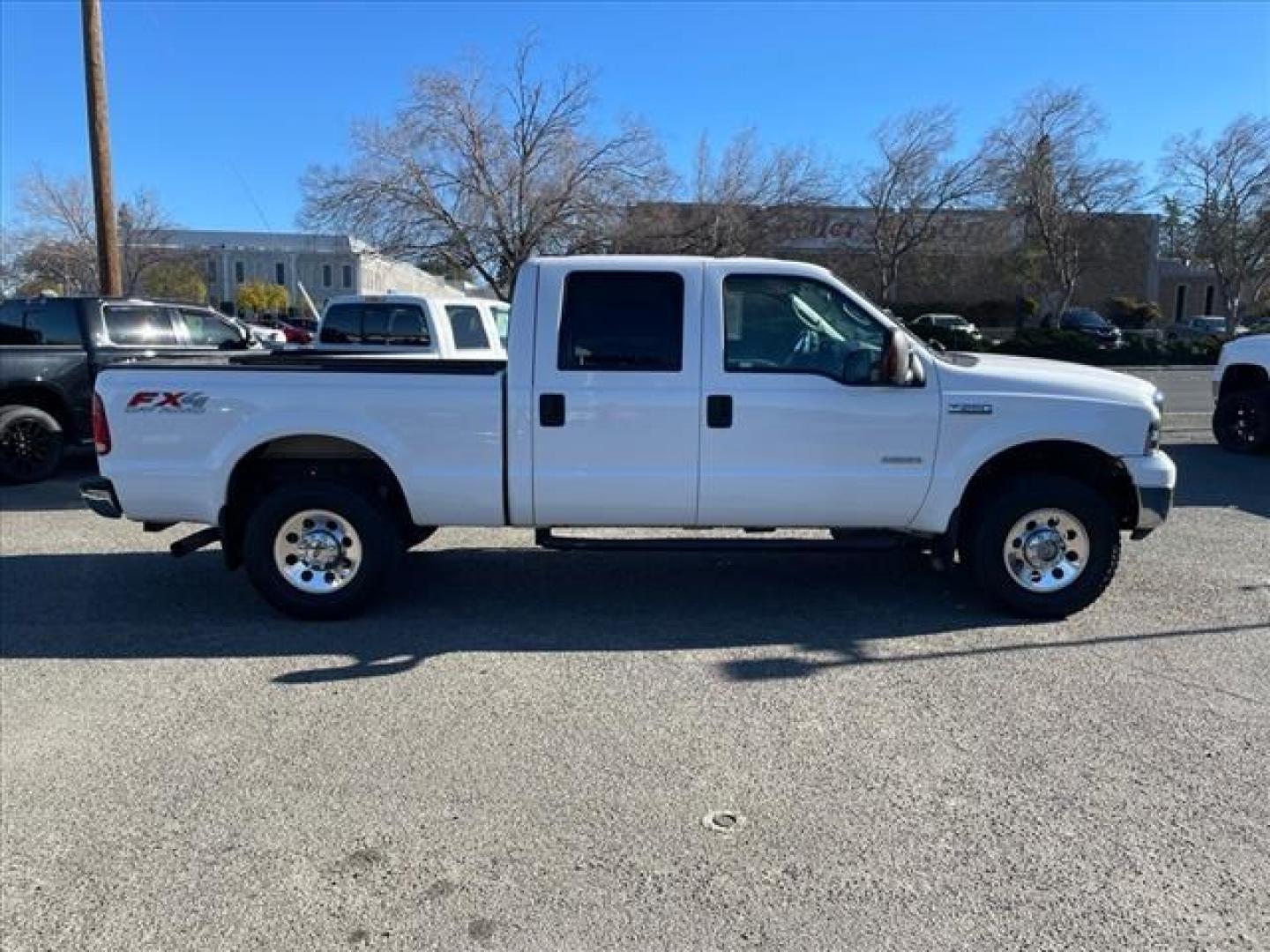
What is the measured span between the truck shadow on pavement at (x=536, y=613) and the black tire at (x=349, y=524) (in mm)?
133

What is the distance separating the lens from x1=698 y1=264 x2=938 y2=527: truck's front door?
511 cm

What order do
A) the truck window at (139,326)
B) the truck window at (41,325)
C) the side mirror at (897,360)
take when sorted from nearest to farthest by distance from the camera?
the side mirror at (897,360) < the truck window at (41,325) < the truck window at (139,326)

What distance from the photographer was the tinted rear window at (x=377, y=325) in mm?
10695

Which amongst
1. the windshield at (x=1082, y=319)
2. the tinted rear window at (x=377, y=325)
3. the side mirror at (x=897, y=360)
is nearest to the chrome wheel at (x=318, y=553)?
the side mirror at (x=897, y=360)

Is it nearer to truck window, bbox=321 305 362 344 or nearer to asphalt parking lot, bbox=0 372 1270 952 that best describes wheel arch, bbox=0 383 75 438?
truck window, bbox=321 305 362 344

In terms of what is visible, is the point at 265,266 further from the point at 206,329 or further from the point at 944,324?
the point at 206,329

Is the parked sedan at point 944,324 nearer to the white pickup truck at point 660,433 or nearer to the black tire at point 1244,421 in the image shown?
the black tire at point 1244,421

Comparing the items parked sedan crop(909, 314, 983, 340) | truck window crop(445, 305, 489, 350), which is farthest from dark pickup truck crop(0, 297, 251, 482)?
parked sedan crop(909, 314, 983, 340)

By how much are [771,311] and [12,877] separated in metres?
4.20

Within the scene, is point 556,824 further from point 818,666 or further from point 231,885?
point 818,666

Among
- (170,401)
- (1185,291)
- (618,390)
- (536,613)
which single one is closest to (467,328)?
(170,401)

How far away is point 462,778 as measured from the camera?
11.7 feet

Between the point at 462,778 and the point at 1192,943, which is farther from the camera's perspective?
the point at 462,778

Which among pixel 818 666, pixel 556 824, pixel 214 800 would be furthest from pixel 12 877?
pixel 818 666
